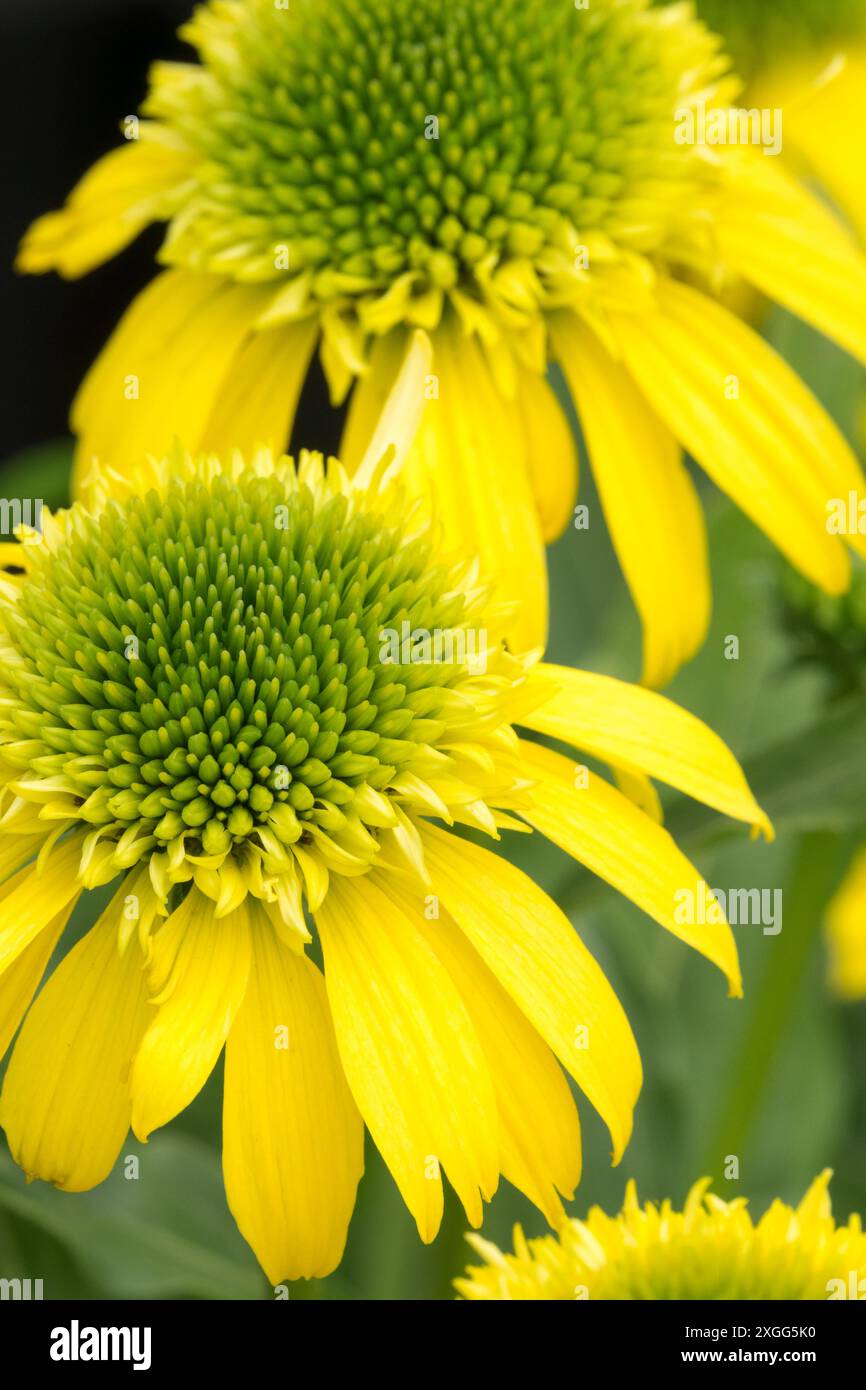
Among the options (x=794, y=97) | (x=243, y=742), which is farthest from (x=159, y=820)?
(x=794, y=97)

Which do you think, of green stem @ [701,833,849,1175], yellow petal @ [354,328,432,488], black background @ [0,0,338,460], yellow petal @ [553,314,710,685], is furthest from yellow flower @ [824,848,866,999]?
black background @ [0,0,338,460]

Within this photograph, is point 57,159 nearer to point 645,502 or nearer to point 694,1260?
point 645,502

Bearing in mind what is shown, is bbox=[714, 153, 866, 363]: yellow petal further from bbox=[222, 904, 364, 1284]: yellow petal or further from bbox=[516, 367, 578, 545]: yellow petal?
bbox=[222, 904, 364, 1284]: yellow petal

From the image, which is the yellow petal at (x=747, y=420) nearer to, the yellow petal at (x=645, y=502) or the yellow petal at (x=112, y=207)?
the yellow petal at (x=645, y=502)

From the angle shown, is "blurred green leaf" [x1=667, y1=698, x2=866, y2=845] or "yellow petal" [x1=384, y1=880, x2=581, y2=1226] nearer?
"yellow petal" [x1=384, y1=880, x2=581, y2=1226]

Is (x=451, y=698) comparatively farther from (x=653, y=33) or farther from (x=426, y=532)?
(x=653, y=33)
